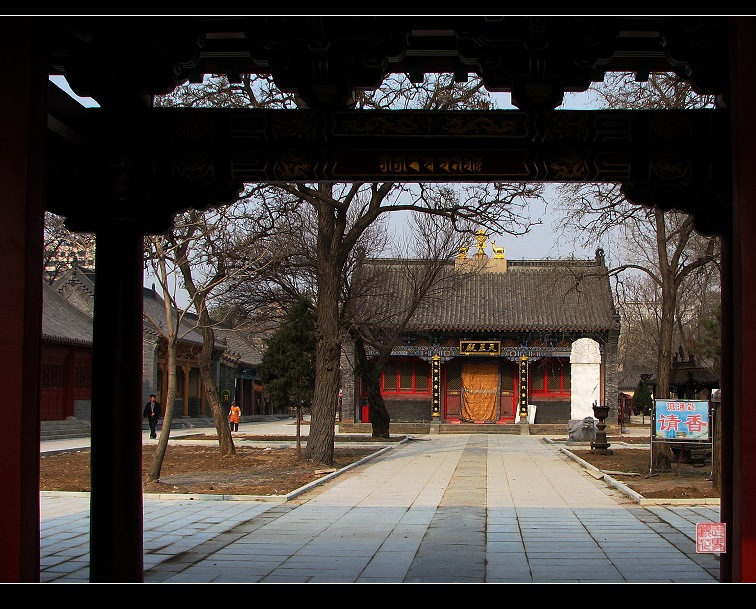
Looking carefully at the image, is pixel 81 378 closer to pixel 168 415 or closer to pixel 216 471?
pixel 216 471

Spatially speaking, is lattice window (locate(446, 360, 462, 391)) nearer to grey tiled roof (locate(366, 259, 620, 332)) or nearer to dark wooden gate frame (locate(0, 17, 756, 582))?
grey tiled roof (locate(366, 259, 620, 332))

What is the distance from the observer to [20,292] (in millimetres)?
5250

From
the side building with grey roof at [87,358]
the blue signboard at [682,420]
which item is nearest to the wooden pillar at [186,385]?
the side building with grey roof at [87,358]

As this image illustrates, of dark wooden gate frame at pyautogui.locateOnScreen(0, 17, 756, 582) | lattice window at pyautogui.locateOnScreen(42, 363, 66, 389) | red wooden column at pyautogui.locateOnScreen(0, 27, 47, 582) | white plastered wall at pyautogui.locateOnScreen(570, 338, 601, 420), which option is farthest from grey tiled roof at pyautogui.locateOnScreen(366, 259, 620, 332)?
red wooden column at pyautogui.locateOnScreen(0, 27, 47, 582)

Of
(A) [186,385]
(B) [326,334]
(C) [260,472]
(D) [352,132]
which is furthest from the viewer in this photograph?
(A) [186,385]

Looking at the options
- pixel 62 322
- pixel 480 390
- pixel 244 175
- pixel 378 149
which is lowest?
pixel 480 390

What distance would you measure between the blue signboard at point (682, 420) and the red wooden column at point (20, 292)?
1273 cm

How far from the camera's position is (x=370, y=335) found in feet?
96.1

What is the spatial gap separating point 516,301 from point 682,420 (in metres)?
24.8

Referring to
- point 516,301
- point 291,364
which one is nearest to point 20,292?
point 291,364

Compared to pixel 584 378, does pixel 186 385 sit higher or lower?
lower

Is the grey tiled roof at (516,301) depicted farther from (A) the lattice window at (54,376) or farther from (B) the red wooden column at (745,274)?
(B) the red wooden column at (745,274)

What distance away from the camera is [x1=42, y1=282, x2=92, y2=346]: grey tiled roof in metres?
28.8

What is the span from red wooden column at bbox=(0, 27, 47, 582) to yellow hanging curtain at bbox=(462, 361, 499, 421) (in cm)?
3425
